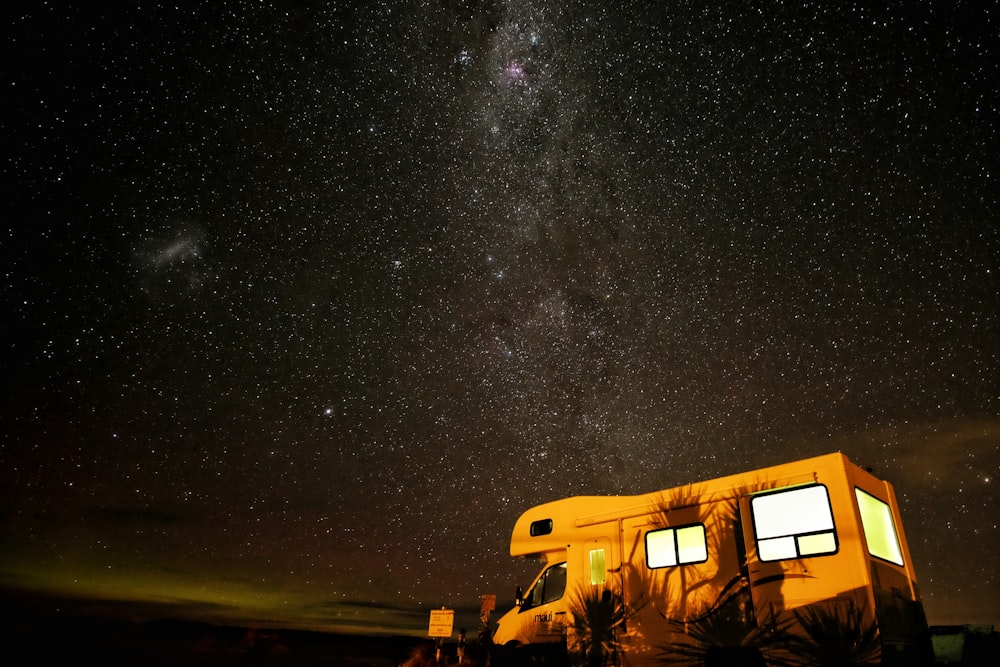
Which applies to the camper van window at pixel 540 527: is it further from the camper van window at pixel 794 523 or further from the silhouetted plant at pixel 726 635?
the camper van window at pixel 794 523

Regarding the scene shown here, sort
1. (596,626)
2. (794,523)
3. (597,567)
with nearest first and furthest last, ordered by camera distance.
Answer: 1. (794,523)
2. (596,626)
3. (597,567)

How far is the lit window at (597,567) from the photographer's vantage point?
778cm

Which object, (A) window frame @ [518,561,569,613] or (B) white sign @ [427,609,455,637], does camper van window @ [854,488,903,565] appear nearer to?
(A) window frame @ [518,561,569,613]

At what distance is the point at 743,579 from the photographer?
21.0 feet

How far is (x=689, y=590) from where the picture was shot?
681cm

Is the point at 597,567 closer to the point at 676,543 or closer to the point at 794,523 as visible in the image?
the point at 676,543

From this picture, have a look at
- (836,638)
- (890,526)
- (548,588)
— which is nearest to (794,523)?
(836,638)

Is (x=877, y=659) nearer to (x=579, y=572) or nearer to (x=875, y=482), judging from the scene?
(x=875, y=482)

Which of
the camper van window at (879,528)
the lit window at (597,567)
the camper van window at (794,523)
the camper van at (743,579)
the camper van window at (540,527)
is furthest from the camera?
the camper van window at (540,527)

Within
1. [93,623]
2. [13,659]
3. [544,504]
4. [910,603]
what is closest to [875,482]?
[910,603]

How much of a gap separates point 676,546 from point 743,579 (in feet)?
3.01

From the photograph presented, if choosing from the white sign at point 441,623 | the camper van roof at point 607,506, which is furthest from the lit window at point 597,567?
the white sign at point 441,623

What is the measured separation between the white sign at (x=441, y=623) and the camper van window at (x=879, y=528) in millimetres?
9042

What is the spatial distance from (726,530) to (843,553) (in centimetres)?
128
